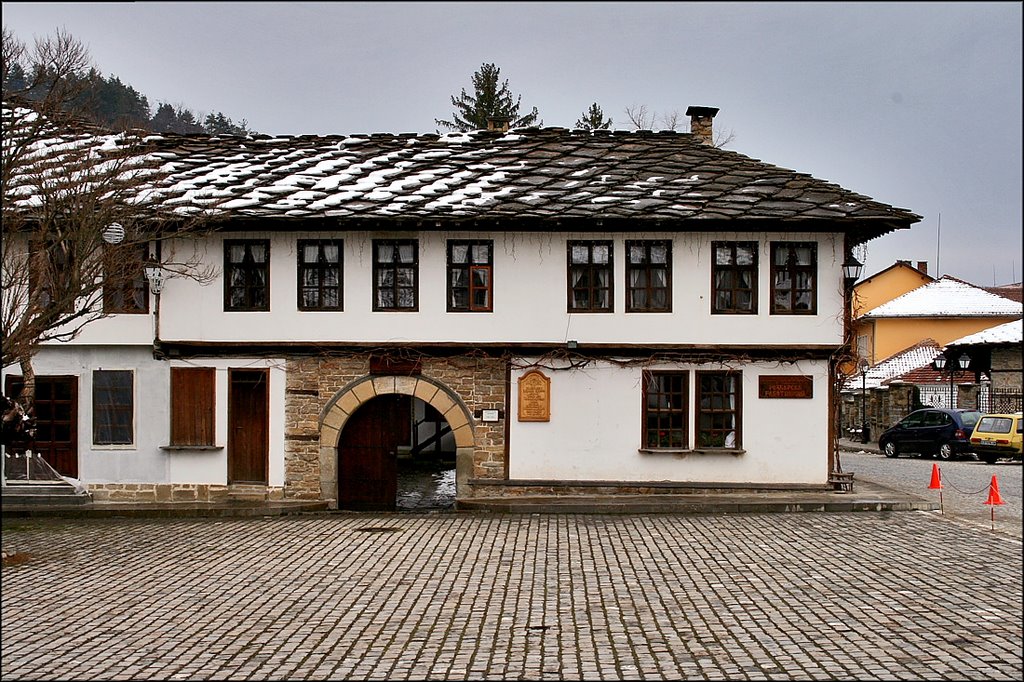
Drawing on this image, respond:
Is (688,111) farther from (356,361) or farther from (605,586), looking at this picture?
(605,586)

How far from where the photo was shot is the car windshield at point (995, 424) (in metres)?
24.4

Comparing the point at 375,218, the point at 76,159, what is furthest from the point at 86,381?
the point at 375,218

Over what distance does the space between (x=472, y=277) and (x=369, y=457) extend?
3809mm

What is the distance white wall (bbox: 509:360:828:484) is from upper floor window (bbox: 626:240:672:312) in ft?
3.72

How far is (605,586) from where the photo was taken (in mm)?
9680

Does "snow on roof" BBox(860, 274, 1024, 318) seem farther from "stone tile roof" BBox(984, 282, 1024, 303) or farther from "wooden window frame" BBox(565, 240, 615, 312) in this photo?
"stone tile roof" BBox(984, 282, 1024, 303)

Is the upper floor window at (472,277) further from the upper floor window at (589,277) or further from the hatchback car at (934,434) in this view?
the hatchback car at (934,434)

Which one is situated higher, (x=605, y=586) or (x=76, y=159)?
(x=76, y=159)

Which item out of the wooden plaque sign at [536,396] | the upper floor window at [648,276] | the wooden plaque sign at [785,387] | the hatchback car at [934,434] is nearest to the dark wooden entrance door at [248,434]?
the wooden plaque sign at [536,396]

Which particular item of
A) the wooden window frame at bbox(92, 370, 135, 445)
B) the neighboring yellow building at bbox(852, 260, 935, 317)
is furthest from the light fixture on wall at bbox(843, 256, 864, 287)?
the neighboring yellow building at bbox(852, 260, 935, 317)

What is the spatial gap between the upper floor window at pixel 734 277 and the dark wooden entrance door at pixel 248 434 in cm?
810

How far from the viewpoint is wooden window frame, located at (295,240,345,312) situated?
16.1 m

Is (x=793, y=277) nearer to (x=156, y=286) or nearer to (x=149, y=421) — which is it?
(x=156, y=286)

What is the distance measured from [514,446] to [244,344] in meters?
5.10
